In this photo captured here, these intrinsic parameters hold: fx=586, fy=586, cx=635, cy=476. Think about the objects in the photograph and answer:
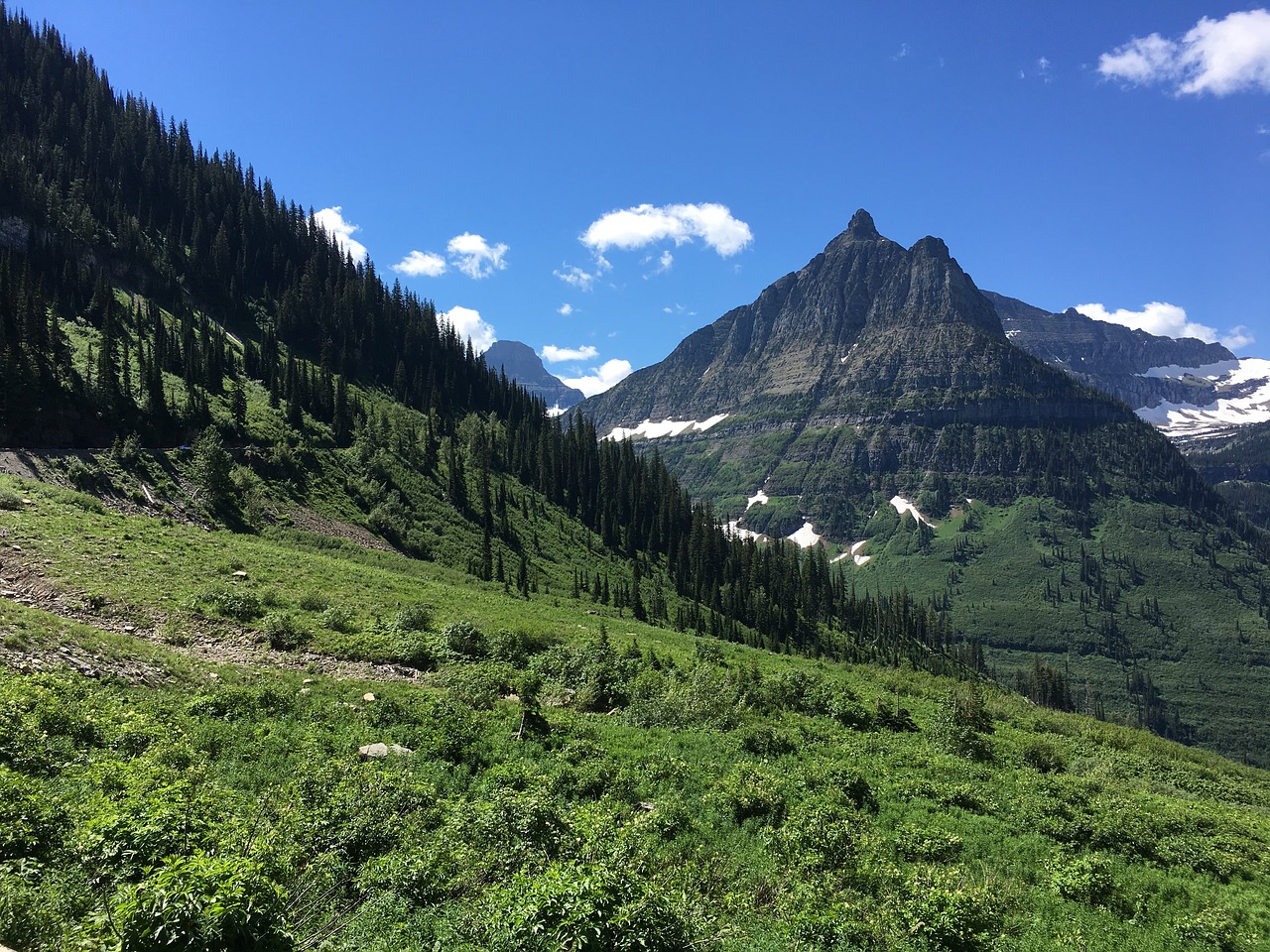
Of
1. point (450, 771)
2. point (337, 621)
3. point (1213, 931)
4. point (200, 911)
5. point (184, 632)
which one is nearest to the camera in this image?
point (200, 911)

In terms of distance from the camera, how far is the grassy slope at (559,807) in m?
10.8

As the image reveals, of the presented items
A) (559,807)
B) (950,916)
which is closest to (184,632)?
(559,807)

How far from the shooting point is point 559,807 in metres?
16.0

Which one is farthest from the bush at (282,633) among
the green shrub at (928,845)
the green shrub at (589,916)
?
the green shrub at (928,845)

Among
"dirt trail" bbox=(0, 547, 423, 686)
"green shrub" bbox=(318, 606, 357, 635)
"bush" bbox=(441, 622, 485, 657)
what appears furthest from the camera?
"bush" bbox=(441, 622, 485, 657)

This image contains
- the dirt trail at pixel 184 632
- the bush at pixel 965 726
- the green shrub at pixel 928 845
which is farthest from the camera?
the bush at pixel 965 726

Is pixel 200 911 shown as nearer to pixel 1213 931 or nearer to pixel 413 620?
pixel 1213 931

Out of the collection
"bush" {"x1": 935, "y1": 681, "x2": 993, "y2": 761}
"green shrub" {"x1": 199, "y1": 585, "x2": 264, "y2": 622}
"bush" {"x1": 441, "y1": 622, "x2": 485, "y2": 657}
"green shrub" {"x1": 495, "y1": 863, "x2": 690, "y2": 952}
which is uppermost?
"green shrub" {"x1": 495, "y1": 863, "x2": 690, "y2": 952}

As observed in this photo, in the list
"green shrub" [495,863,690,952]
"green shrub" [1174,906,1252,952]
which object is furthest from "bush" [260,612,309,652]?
"green shrub" [1174,906,1252,952]

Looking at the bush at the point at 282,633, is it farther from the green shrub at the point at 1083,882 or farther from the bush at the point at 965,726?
the bush at the point at 965,726

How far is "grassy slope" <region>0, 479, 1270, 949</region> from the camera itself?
10.8 metres

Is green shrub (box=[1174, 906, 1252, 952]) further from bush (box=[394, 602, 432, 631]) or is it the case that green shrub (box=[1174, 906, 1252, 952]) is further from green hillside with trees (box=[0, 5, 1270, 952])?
bush (box=[394, 602, 432, 631])

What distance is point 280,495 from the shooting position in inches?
2975

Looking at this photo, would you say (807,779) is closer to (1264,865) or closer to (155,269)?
(1264,865)
